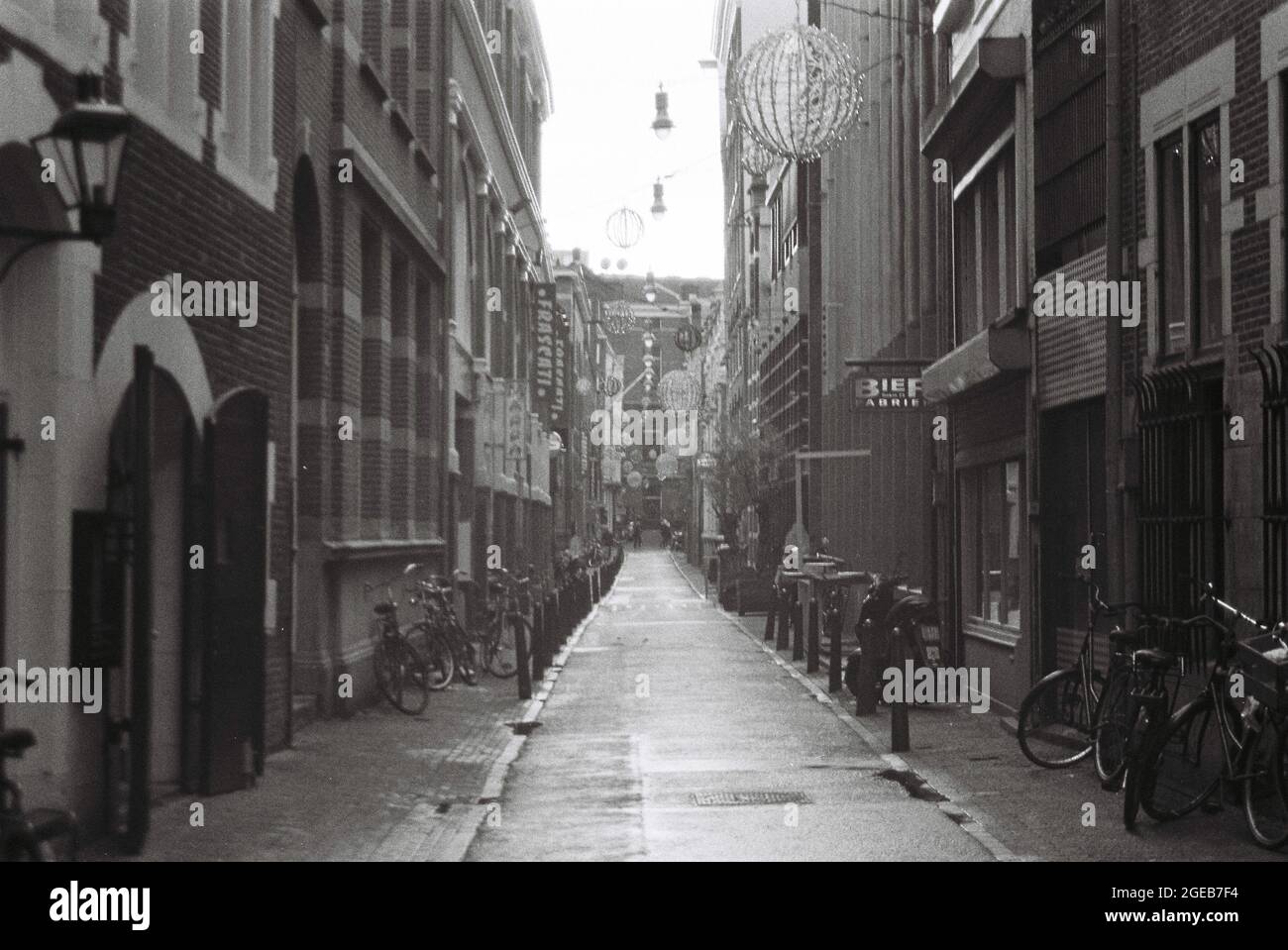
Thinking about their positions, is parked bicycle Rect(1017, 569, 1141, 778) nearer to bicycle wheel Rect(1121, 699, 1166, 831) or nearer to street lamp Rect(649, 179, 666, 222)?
bicycle wheel Rect(1121, 699, 1166, 831)

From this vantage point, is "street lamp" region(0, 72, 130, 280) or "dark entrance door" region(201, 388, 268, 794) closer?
"street lamp" region(0, 72, 130, 280)

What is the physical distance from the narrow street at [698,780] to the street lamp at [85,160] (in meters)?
3.73

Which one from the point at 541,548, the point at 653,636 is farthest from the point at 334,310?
the point at 541,548

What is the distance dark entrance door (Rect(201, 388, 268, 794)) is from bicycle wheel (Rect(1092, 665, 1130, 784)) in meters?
5.63

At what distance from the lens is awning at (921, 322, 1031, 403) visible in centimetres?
1794

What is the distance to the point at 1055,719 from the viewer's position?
13961 mm

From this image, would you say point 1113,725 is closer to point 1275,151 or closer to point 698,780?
point 698,780

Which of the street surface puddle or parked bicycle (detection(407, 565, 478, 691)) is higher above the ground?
parked bicycle (detection(407, 565, 478, 691))

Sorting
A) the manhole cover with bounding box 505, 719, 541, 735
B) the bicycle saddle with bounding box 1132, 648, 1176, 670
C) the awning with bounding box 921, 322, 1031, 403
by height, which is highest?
the awning with bounding box 921, 322, 1031, 403

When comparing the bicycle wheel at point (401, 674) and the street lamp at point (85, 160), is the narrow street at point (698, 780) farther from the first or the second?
the street lamp at point (85, 160)

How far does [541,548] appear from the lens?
55250 mm

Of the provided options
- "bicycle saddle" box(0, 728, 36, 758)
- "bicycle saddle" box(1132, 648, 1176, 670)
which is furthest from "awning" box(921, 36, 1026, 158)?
"bicycle saddle" box(0, 728, 36, 758)

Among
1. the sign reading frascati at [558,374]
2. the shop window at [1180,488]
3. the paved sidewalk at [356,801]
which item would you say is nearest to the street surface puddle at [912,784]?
the shop window at [1180,488]

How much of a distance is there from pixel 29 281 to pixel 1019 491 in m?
11.5
